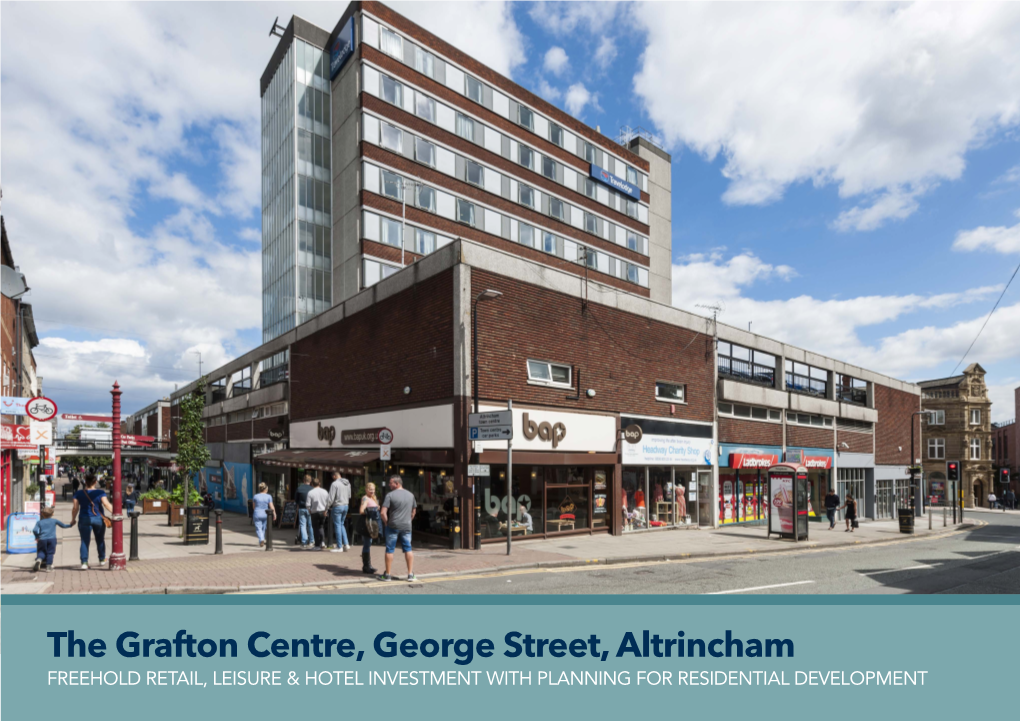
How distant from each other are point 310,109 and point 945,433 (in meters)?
68.8

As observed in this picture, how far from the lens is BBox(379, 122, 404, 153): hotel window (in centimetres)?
3809

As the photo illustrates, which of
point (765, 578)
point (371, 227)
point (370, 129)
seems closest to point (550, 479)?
point (765, 578)

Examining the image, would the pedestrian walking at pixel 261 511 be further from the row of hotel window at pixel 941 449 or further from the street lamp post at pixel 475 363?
the row of hotel window at pixel 941 449

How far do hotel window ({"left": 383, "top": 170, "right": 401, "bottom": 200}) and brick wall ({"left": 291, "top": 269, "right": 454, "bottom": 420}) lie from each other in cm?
1219

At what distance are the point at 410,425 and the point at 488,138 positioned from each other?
27.7m

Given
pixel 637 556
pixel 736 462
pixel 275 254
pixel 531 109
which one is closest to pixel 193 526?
pixel 637 556

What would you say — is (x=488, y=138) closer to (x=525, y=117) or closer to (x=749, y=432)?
(x=525, y=117)

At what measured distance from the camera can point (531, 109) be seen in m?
46.1

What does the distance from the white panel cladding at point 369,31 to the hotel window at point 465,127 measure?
6.28 metres

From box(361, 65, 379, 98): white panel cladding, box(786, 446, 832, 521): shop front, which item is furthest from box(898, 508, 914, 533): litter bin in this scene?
box(361, 65, 379, 98): white panel cladding

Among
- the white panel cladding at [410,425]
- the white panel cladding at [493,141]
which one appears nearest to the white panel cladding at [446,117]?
the white panel cladding at [493,141]

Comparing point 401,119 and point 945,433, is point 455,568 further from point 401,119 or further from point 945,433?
point 945,433

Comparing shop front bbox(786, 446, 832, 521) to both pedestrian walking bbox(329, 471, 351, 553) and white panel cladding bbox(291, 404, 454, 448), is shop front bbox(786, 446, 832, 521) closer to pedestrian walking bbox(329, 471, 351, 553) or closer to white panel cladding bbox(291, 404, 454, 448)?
white panel cladding bbox(291, 404, 454, 448)

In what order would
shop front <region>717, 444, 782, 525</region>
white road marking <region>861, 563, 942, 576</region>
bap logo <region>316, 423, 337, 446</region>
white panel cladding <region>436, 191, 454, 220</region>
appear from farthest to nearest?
white panel cladding <region>436, 191, 454, 220</region> < shop front <region>717, 444, 782, 525</region> < bap logo <region>316, 423, 337, 446</region> < white road marking <region>861, 563, 942, 576</region>
